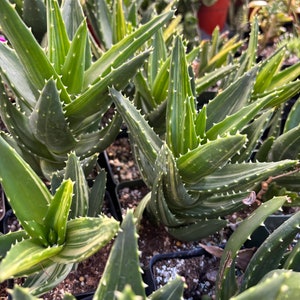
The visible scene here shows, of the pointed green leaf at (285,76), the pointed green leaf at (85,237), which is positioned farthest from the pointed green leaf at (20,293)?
the pointed green leaf at (285,76)

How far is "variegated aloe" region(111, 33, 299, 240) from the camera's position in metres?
0.67

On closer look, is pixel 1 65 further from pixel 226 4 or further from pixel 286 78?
pixel 226 4

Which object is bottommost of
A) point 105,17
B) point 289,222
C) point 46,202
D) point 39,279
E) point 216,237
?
point 216,237

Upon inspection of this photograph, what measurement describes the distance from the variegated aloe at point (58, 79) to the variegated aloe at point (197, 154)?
0.18 ft

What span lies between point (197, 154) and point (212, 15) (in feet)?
4.15

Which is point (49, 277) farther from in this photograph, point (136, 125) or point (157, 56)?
point (157, 56)

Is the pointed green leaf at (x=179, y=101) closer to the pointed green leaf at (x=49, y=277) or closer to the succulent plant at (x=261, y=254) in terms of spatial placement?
the succulent plant at (x=261, y=254)

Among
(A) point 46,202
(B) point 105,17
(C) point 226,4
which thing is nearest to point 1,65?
(A) point 46,202

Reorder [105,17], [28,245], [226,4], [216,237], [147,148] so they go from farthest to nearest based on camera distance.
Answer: [226,4]
[105,17]
[216,237]
[147,148]
[28,245]

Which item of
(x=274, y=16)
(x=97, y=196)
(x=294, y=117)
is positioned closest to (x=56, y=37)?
(x=97, y=196)

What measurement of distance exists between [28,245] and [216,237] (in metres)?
0.49

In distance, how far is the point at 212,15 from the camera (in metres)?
1.77

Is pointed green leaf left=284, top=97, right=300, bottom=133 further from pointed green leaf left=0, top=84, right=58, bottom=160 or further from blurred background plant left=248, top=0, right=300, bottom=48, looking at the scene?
blurred background plant left=248, top=0, right=300, bottom=48

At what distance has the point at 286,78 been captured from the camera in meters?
0.98
